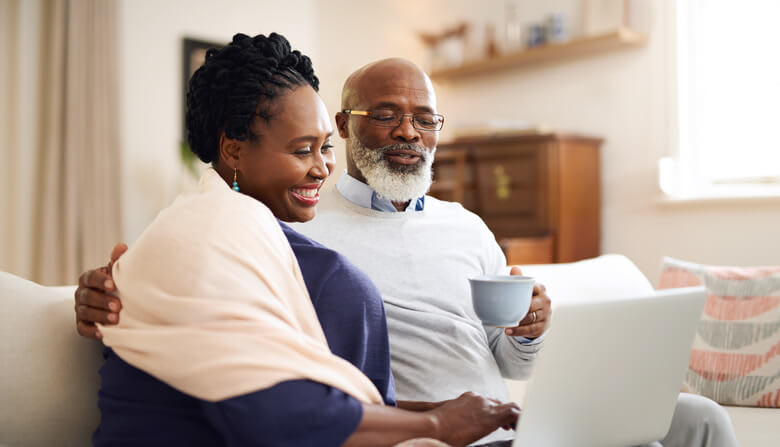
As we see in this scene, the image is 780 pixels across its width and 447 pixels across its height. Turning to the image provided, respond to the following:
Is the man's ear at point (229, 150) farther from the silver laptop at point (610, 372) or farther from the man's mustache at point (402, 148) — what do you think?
the man's mustache at point (402, 148)

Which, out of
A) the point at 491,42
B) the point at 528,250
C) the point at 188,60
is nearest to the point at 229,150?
the point at 528,250

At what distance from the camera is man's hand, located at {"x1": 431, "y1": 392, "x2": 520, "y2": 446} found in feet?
3.00

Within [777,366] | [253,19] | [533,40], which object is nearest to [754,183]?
[533,40]

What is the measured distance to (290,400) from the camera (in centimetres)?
75

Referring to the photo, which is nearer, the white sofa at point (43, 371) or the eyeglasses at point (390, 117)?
the white sofa at point (43, 371)

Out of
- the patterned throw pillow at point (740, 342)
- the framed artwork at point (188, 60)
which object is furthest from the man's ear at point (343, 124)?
the framed artwork at point (188, 60)

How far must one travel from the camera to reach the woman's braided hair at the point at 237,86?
99cm

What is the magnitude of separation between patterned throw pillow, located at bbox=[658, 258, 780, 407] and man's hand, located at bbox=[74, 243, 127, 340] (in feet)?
5.89

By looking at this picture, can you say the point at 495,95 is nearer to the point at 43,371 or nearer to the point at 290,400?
the point at 43,371

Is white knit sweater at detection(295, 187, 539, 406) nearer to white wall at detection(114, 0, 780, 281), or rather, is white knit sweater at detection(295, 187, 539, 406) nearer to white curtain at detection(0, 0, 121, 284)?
white wall at detection(114, 0, 780, 281)

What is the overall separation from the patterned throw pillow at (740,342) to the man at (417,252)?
2.73 ft

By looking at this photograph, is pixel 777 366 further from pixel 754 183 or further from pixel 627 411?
pixel 754 183

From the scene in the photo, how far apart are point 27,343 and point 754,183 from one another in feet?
11.4

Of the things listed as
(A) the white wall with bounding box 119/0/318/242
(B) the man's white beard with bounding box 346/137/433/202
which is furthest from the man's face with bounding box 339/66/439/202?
(A) the white wall with bounding box 119/0/318/242
